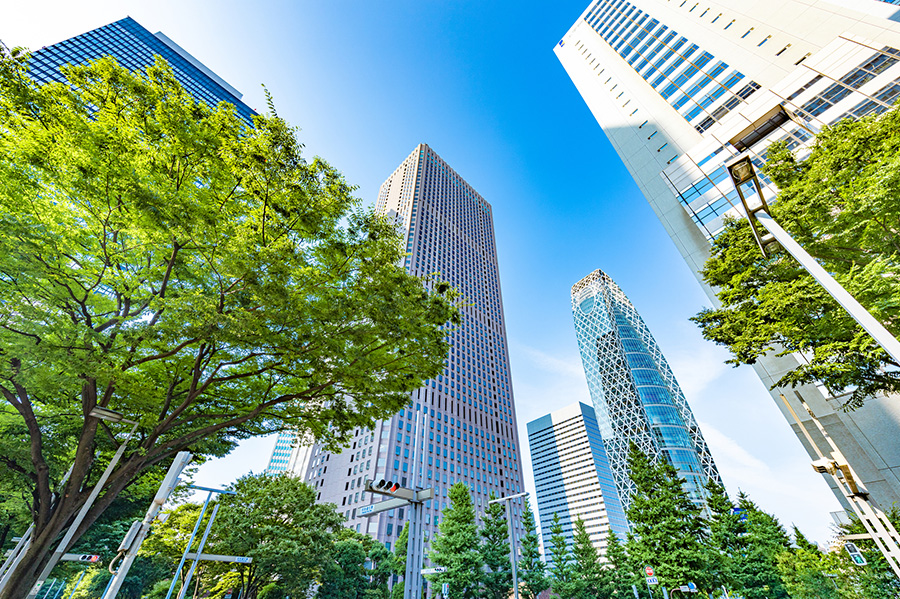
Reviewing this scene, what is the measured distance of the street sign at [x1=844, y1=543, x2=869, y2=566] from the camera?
1269cm

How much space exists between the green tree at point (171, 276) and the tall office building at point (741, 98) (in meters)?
16.0

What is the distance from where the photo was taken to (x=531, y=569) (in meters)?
26.6

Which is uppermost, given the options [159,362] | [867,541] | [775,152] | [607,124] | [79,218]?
[607,124]

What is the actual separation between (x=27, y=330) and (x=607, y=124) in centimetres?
4636

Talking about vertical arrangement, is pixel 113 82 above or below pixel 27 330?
above

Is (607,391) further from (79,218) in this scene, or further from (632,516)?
(79,218)

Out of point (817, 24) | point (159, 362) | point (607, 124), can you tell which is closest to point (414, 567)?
point (159, 362)

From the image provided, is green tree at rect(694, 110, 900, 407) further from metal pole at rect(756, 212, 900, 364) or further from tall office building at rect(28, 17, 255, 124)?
tall office building at rect(28, 17, 255, 124)

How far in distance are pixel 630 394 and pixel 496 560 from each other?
7414 cm

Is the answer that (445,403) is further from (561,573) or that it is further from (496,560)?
(496,560)

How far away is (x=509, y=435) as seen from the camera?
77.4m

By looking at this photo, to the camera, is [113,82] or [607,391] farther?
[607,391]

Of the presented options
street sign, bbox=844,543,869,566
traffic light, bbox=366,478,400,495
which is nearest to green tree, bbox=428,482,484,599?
traffic light, bbox=366,478,400,495

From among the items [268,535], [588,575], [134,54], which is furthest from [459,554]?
[134,54]
